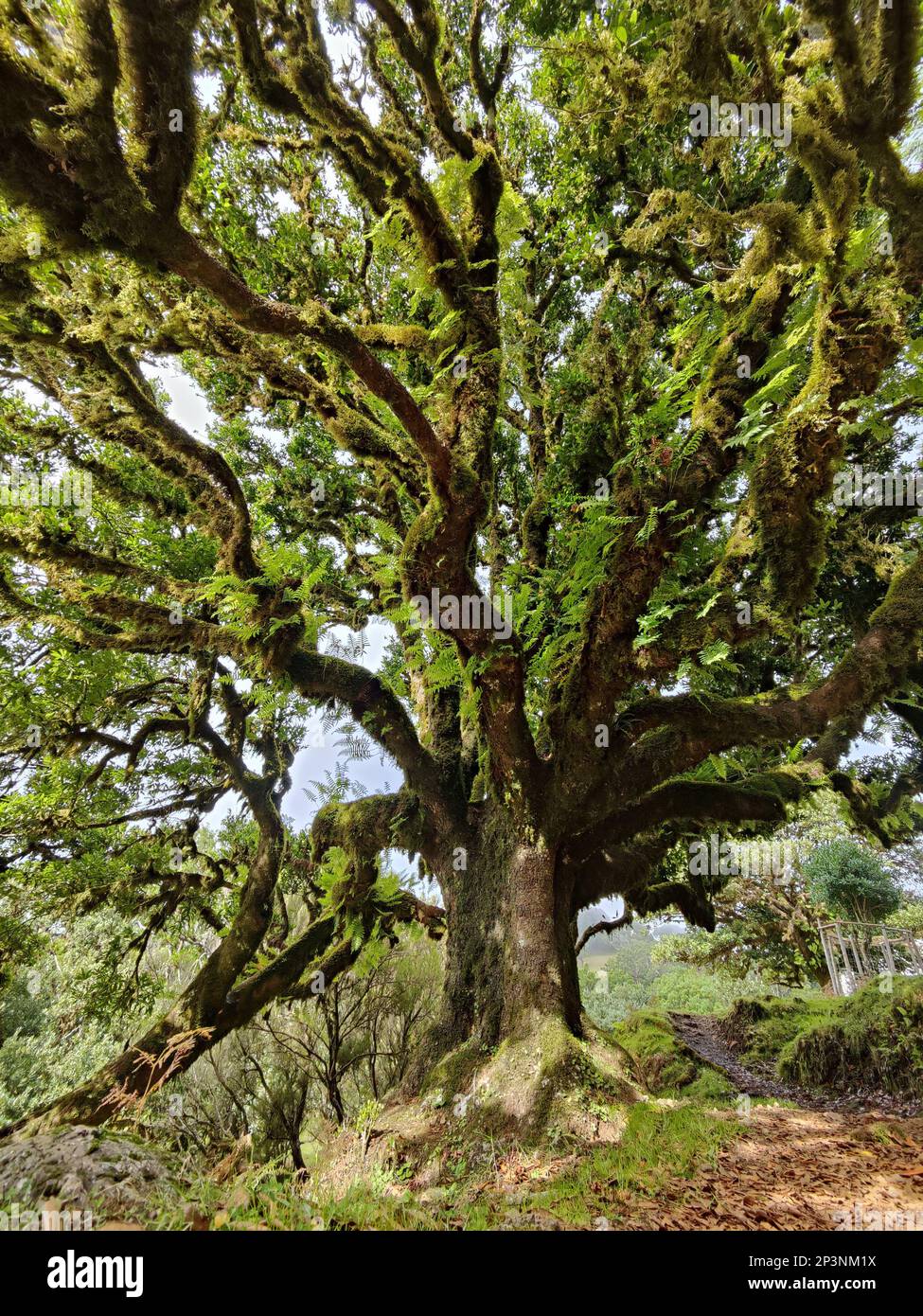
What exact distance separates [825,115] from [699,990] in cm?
5470

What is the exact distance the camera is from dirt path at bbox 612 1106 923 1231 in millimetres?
2586

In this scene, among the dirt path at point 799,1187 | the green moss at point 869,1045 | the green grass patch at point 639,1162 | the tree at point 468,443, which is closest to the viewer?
the dirt path at point 799,1187

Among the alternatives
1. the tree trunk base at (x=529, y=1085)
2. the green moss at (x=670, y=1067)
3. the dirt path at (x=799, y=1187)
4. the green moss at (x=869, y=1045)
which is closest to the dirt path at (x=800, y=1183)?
the dirt path at (x=799, y=1187)

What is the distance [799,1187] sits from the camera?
2936mm

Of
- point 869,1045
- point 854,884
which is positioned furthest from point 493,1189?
point 854,884

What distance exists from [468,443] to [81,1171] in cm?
455

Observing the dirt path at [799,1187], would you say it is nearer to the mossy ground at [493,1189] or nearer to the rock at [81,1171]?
the mossy ground at [493,1189]

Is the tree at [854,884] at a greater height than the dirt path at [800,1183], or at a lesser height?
lesser

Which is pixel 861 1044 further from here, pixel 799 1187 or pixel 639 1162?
pixel 639 1162

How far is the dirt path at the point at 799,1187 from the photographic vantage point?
2.59 meters

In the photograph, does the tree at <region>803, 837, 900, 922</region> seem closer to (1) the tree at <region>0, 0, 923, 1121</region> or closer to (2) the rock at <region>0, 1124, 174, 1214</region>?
(1) the tree at <region>0, 0, 923, 1121</region>

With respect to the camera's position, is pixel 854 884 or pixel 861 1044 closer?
pixel 861 1044

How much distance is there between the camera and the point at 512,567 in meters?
5.28

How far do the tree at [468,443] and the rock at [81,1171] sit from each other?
787 mm
